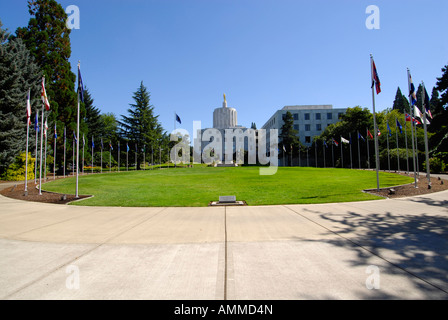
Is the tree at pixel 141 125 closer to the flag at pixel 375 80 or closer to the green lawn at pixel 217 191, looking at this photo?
the green lawn at pixel 217 191

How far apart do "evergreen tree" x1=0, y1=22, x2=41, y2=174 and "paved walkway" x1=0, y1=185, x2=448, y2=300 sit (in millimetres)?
26856

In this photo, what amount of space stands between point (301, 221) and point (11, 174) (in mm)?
35905

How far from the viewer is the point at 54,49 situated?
1503 inches

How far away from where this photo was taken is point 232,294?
319 cm

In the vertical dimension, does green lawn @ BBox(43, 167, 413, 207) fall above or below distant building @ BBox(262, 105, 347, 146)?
below

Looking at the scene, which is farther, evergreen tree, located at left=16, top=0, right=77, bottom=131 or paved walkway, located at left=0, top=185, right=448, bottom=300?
evergreen tree, located at left=16, top=0, right=77, bottom=131

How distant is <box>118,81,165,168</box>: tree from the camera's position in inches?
2406

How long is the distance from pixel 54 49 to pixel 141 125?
25755 mm

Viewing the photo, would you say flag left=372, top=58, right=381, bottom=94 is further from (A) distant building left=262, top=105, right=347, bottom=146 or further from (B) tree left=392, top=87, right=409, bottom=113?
(B) tree left=392, top=87, right=409, bottom=113

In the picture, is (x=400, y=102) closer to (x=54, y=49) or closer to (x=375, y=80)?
(x=375, y=80)

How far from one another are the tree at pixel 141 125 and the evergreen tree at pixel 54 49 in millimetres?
22009

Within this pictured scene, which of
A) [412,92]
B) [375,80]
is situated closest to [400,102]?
[412,92]

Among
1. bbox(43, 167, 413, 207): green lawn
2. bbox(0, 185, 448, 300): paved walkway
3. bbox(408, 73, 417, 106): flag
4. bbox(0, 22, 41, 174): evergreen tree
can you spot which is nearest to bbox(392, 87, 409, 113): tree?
bbox(43, 167, 413, 207): green lawn
